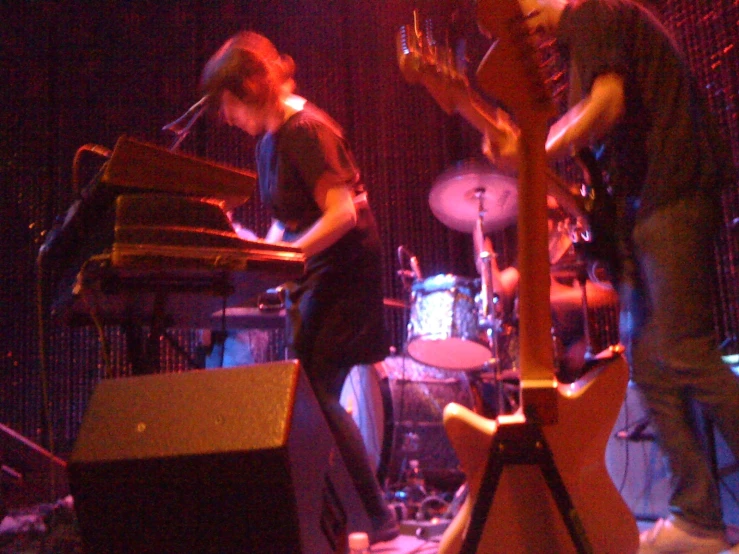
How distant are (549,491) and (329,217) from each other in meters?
1.07

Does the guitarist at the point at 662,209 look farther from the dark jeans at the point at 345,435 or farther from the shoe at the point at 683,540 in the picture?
the dark jeans at the point at 345,435

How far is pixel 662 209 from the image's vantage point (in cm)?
171

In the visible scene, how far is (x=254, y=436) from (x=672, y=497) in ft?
3.44

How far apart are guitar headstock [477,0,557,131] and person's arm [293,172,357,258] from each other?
0.71 metres

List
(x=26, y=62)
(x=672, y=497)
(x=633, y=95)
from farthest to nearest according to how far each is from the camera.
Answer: (x=26, y=62)
(x=633, y=95)
(x=672, y=497)

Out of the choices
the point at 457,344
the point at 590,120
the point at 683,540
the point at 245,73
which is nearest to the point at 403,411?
the point at 457,344

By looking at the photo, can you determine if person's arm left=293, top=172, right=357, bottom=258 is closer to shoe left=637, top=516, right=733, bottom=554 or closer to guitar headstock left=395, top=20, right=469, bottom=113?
guitar headstock left=395, top=20, right=469, bottom=113

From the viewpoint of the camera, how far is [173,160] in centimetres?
173

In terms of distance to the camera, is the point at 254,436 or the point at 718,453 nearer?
the point at 254,436

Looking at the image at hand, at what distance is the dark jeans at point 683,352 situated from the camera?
63.0 inches

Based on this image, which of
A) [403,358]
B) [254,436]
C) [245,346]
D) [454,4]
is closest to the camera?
[254,436]

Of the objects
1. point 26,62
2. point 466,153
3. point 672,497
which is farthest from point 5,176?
point 672,497

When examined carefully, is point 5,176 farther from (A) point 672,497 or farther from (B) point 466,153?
(A) point 672,497

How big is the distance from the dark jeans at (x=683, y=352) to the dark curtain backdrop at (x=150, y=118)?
11.2ft
